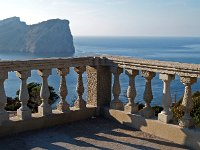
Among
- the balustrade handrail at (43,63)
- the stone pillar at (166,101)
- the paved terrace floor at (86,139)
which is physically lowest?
the paved terrace floor at (86,139)

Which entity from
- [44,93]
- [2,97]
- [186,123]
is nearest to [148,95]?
[186,123]

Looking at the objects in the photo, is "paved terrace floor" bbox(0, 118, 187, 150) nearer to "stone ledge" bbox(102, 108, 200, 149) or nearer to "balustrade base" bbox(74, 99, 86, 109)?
"stone ledge" bbox(102, 108, 200, 149)

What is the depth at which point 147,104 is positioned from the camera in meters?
7.51

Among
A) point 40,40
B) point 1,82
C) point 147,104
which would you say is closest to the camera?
point 1,82

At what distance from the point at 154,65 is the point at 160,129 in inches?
50.1

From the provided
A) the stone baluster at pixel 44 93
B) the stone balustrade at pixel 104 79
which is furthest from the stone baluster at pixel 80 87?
the stone baluster at pixel 44 93

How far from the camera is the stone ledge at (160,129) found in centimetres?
655

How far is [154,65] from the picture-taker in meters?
7.07

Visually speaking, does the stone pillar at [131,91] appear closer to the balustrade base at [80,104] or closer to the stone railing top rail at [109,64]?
the stone railing top rail at [109,64]

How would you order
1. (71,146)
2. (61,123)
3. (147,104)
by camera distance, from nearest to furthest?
(71,146), (147,104), (61,123)

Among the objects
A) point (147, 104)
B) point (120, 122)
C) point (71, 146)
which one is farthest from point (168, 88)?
point (71, 146)

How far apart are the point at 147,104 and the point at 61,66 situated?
6.60 feet

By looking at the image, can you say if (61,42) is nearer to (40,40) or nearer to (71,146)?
(40,40)

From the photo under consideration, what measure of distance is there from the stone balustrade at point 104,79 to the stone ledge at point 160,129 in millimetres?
115
